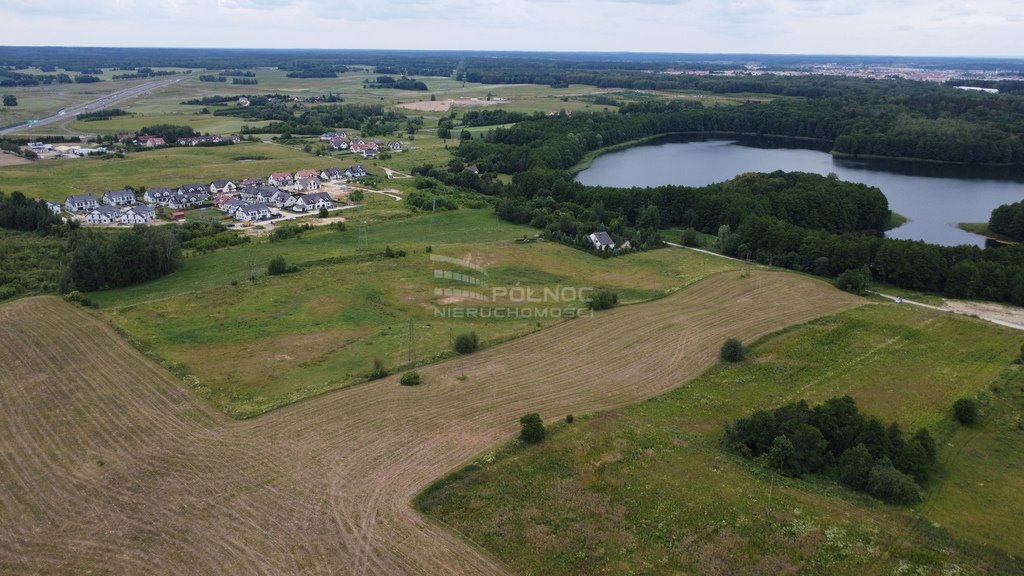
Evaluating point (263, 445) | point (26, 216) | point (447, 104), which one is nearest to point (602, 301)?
point (263, 445)

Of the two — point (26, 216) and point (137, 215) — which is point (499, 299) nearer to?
point (137, 215)

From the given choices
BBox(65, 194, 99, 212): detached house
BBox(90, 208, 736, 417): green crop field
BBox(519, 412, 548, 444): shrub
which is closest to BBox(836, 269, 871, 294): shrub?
BBox(90, 208, 736, 417): green crop field

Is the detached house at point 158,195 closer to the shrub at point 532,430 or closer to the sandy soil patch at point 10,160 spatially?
the sandy soil patch at point 10,160

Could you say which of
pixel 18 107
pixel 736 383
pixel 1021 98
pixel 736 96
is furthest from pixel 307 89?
pixel 736 383

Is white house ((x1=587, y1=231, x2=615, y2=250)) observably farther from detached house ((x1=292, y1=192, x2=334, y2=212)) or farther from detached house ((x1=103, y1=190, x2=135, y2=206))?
detached house ((x1=103, y1=190, x2=135, y2=206))

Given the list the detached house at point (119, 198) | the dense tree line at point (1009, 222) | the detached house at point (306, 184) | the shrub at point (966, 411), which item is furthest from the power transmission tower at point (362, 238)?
the dense tree line at point (1009, 222)
